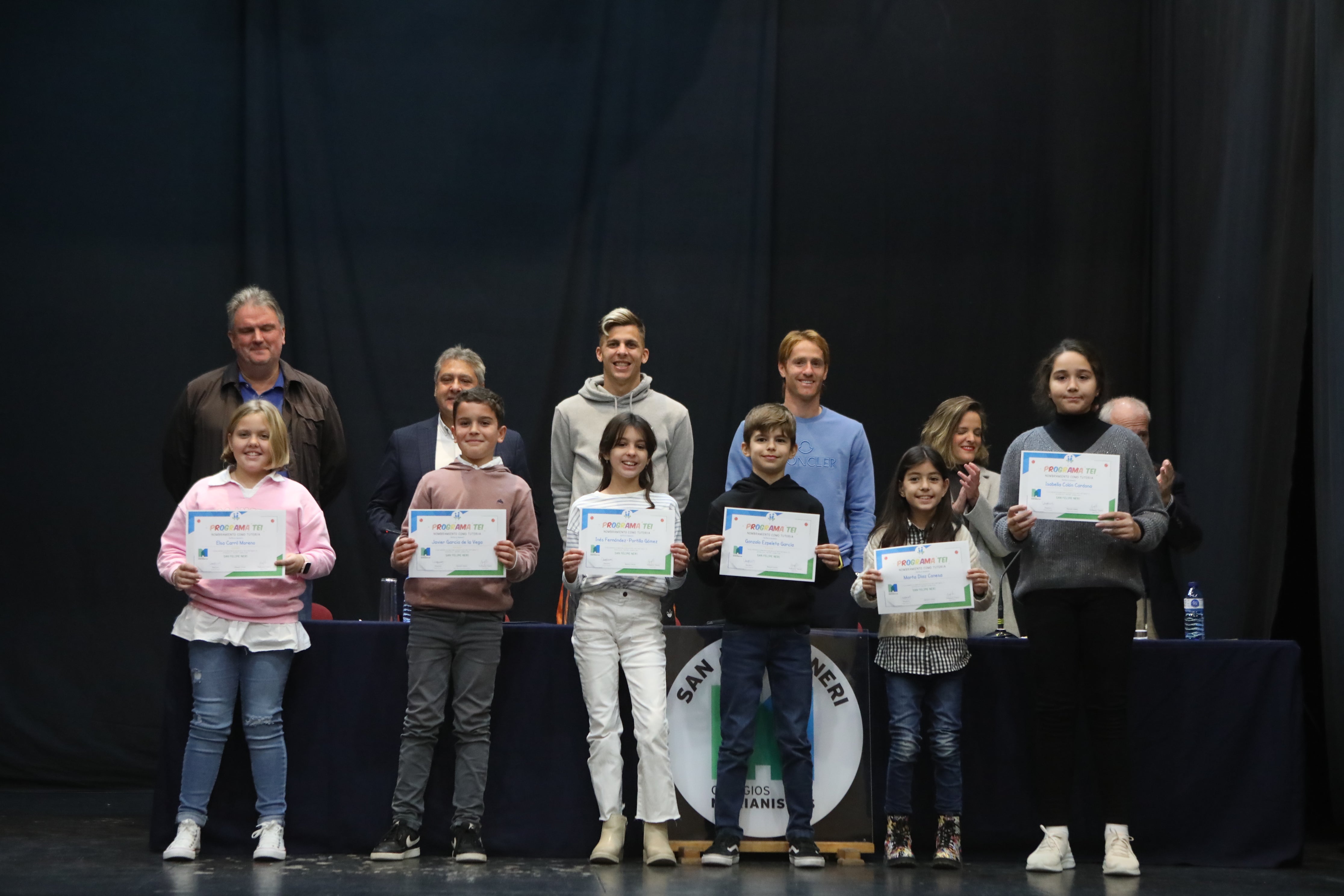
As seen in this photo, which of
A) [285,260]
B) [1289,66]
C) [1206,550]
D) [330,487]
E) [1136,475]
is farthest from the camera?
[285,260]

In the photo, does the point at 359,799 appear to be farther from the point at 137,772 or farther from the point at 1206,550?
the point at 1206,550

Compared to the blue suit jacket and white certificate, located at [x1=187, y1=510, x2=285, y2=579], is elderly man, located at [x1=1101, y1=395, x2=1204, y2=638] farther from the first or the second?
white certificate, located at [x1=187, y1=510, x2=285, y2=579]

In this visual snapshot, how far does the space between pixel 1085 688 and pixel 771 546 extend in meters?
1.14

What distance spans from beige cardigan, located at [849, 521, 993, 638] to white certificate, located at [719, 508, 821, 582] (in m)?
0.25

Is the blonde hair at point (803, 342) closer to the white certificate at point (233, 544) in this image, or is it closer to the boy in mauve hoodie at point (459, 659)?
the boy in mauve hoodie at point (459, 659)

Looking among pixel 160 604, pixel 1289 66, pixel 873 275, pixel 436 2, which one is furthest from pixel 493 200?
pixel 1289 66

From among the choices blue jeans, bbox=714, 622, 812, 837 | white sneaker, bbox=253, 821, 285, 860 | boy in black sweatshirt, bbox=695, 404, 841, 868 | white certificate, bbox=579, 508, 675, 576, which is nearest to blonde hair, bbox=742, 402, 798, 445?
boy in black sweatshirt, bbox=695, 404, 841, 868

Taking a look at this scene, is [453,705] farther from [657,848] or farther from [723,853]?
[723,853]

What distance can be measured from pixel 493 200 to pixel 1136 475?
145 inches

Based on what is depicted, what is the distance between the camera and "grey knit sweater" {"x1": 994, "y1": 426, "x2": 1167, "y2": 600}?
4129mm

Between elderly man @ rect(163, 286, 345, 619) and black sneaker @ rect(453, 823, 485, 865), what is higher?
elderly man @ rect(163, 286, 345, 619)

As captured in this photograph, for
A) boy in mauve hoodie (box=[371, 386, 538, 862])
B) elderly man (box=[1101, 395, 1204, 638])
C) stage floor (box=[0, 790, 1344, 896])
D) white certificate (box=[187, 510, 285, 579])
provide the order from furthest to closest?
elderly man (box=[1101, 395, 1204, 638]) → boy in mauve hoodie (box=[371, 386, 538, 862]) → white certificate (box=[187, 510, 285, 579]) → stage floor (box=[0, 790, 1344, 896])

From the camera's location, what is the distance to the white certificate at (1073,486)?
4.08 m

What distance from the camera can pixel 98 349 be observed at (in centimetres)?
645
